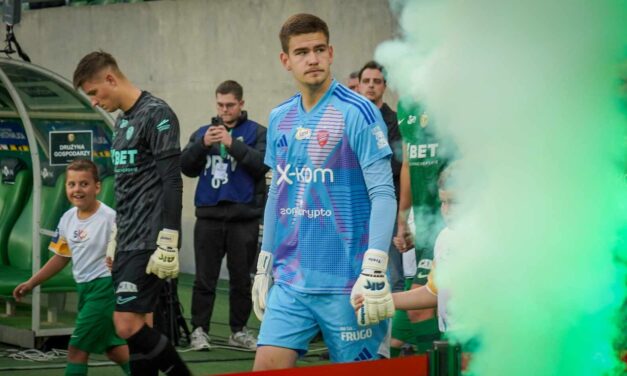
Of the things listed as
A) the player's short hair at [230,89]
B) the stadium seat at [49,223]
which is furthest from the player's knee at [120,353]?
the player's short hair at [230,89]

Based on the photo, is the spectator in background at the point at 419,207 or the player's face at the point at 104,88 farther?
the player's face at the point at 104,88

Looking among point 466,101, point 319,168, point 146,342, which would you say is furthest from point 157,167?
point 466,101

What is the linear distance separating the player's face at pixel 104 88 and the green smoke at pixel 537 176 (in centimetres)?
306

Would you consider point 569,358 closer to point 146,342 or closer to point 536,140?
point 536,140

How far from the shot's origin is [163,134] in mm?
7164

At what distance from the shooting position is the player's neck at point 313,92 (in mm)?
5785

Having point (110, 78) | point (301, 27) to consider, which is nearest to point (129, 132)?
point (110, 78)

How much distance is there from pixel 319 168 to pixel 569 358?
1534mm

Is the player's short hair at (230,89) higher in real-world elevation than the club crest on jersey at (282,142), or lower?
higher

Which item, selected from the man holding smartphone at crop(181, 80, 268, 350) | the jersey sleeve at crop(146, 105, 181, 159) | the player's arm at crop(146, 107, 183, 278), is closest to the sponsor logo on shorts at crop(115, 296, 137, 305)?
the player's arm at crop(146, 107, 183, 278)

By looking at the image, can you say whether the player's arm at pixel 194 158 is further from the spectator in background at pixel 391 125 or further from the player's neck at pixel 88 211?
the player's neck at pixel 88 211

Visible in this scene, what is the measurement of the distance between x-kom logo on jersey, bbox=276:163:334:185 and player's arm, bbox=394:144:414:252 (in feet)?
6.67

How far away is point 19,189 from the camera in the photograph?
39.5ft

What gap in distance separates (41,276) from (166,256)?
1.61m
